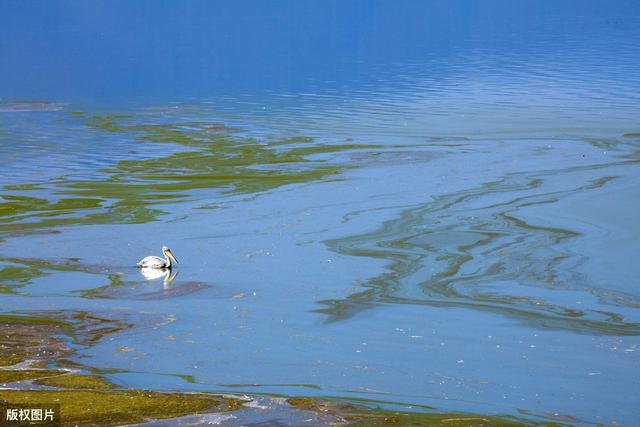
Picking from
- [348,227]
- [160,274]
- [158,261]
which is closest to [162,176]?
[348,227]

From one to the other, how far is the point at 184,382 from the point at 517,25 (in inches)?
1253

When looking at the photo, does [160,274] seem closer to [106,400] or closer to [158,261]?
[158,261]

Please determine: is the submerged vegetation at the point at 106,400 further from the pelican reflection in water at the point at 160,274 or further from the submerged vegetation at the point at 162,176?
the submerged vegetation at the point at 162,176

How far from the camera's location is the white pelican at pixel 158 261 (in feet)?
29.3

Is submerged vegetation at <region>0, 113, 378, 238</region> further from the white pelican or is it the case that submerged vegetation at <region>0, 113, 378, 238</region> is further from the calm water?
the white pelican

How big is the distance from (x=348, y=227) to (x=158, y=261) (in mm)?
2260

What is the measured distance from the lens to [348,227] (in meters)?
10.5

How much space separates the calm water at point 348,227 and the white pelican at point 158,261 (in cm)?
19

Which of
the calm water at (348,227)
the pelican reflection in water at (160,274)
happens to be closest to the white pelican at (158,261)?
the pelican reflection in water at (160,274)

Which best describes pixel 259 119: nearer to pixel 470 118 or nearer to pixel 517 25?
pixel 470 118

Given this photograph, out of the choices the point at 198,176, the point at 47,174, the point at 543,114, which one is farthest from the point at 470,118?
the point at 47,174

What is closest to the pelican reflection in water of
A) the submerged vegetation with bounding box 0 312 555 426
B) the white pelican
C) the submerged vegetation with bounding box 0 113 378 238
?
the white pelican

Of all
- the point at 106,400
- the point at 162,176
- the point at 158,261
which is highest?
the point at 162,176

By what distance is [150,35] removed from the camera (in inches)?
1350
